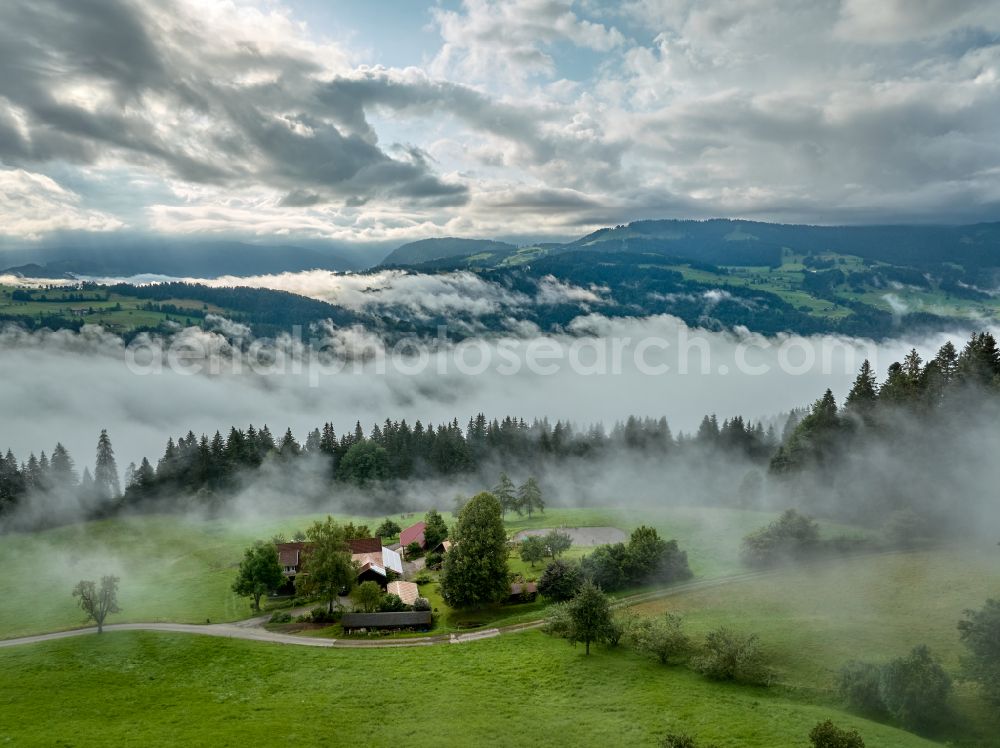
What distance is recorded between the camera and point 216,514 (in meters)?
130

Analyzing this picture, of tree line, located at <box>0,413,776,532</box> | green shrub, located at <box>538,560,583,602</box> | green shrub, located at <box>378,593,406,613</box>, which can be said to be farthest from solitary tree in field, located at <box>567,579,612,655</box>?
tree line, located at <box>0,413,776,532</box>

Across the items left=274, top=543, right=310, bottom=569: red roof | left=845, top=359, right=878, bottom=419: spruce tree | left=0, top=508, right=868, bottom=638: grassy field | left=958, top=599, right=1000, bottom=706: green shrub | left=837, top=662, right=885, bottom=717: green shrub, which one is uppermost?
left=845, top=359, right=878, bottom=419: spruce tree

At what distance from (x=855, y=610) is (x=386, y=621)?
4817 centimetres

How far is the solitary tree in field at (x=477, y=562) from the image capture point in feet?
225

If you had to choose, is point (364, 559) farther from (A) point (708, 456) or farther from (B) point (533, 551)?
(A) point (708, 456)

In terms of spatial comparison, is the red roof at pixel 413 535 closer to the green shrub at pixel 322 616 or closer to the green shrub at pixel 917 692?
the green shrub at pixel 322 616

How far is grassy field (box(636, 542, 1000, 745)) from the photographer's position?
154 ft

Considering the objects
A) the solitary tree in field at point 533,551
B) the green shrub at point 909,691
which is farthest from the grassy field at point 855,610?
A: the solitary tree in field at point 533,551

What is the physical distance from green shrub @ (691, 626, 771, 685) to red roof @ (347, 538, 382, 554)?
51.3 m

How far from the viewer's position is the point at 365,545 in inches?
3469

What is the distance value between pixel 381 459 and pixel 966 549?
116 m

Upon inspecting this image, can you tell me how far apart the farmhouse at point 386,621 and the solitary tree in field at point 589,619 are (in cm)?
1895

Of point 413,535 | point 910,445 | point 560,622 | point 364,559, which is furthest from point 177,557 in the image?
point 910,445

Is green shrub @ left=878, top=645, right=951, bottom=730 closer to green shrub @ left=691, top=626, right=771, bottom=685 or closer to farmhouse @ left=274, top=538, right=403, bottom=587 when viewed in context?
green shrub @ left=691, top=626, right=771, bottom=685
